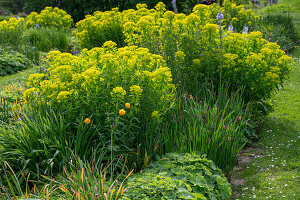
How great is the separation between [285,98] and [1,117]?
494 cm

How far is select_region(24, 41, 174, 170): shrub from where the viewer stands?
3453 mm

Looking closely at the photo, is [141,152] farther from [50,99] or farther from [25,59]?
[25,59]

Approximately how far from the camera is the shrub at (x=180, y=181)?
267 cm

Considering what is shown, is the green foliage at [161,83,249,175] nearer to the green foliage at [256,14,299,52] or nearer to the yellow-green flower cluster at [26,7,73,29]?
the green foliage at [256,14,299,52]

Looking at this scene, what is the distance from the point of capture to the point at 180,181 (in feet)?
9.18

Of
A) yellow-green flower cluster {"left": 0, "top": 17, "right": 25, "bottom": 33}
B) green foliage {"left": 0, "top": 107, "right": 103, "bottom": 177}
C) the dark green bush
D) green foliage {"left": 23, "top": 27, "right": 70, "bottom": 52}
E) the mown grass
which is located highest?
yellow-green flower cluster {"left": 0, "top": 17, "right": 25, "bottom": 33}

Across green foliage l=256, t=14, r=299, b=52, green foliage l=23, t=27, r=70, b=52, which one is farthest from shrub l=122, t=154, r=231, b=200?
green foliage l=23, t=27, r=70, b=52

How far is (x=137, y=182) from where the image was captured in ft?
9.13

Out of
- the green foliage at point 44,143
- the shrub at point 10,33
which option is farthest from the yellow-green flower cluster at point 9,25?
the green foliage at point 44,143

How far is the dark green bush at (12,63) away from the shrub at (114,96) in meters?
4.72

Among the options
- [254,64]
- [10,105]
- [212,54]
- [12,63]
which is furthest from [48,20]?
[254,64]

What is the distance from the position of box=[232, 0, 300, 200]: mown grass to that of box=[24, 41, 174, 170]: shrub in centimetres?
132

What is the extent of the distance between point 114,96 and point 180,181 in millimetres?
1138

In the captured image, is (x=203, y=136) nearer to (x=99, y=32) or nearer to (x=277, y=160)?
(x=277, y=160)
